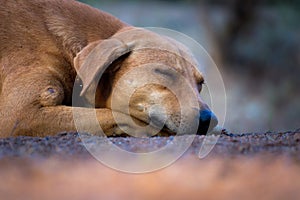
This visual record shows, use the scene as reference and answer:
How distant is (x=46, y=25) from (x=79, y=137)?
156cm

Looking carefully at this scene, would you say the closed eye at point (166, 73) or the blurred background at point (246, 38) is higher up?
the closed eye at point (166, 73)

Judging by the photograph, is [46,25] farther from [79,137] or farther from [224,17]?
[224,17]

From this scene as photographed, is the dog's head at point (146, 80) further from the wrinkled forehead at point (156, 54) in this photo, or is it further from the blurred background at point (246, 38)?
the blurred background at point (246, 38)

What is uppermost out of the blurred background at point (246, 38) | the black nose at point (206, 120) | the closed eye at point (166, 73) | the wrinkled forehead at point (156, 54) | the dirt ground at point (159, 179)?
the dirt ground at point (159, 179)

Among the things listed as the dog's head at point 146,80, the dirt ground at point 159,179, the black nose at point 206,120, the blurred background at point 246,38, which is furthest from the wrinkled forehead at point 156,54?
the blurred background at point 246,38

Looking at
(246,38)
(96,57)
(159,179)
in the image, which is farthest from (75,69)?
(246,38)

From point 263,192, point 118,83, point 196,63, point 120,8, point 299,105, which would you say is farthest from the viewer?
point 120,8

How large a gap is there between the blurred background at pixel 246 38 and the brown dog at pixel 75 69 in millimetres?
9547

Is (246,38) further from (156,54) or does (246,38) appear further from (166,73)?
(166,73)

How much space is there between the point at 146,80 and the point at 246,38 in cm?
1272

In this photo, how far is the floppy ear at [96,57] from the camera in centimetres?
471

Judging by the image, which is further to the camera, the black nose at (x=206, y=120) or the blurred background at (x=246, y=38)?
the blurred background at (x=246, y=38)

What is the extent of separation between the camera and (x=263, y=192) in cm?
239

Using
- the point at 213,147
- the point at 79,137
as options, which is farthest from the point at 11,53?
the point at 213,147
